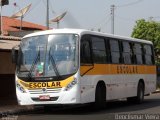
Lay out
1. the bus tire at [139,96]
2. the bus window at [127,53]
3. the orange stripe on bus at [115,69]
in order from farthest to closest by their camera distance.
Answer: the bus tire at [139,96] → the bus window at [127,53] → the orange stripe on bus at [115,69]

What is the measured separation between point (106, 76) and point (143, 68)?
16.4ft

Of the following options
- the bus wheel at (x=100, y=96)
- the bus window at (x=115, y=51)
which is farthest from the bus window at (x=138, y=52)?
the bus wheel at (x=100, y=96)

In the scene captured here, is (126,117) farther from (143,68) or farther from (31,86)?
(143,68)

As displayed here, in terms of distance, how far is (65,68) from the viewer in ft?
57.1

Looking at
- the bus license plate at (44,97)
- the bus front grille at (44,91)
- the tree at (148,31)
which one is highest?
the tree at (148,31)

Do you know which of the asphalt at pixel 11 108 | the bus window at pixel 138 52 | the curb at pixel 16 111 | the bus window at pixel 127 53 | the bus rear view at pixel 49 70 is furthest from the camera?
the bus window at pixel 138 52

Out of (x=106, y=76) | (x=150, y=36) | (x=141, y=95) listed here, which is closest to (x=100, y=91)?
(x=106, y=76)

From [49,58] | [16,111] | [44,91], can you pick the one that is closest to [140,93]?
[16,111]

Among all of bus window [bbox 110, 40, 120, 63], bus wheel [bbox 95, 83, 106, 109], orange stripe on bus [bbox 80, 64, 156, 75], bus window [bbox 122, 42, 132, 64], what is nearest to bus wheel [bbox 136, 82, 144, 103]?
orange stripe on bus [bbox 80, 64, 156, 75]

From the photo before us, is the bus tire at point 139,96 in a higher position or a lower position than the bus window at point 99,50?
lower

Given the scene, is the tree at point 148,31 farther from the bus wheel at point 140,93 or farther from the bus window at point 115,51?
the bus window at point 115,51

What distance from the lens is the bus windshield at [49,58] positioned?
17.4 meters

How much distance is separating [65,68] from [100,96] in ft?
7.67

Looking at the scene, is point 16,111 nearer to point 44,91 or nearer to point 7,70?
point 44,91
